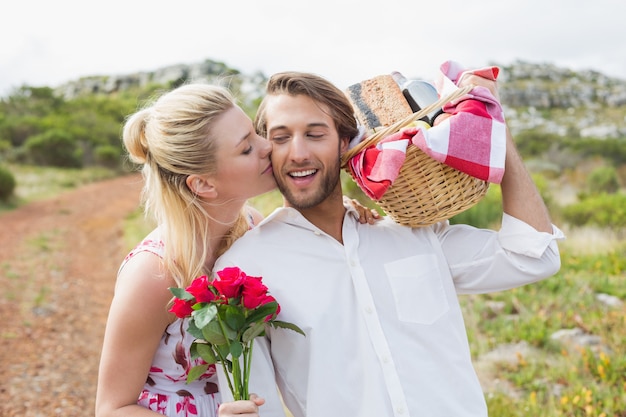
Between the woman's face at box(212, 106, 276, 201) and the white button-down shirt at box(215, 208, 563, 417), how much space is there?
16 cm

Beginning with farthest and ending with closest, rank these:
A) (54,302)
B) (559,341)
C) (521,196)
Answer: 1. (54,302)
2. (559,341)
3. (521,196)

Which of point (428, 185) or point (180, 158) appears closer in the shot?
point (428, 185)

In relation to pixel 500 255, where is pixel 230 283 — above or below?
above

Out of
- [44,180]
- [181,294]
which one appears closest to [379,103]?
[181,294]

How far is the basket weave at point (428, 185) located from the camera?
6.40 ft

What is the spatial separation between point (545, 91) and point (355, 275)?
6707 centimetres

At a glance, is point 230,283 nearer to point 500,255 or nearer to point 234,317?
point 234,317

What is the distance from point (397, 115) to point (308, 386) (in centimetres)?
101

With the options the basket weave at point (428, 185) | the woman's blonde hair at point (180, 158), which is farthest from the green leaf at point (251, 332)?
the basket weave at point (428, 185)

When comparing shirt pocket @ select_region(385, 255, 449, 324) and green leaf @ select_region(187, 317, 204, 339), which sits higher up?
green leaf @ select_region(187, 317, 204, 339)

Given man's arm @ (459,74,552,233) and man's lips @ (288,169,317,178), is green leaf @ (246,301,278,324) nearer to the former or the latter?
man's lips @ (288,169,317,178)

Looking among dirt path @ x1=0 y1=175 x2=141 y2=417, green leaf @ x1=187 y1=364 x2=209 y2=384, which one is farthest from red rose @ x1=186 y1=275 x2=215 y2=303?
dirt path @ x1=0 y1=175 x2=141 y2=417

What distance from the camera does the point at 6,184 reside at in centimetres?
1527

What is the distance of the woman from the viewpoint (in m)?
2.06
